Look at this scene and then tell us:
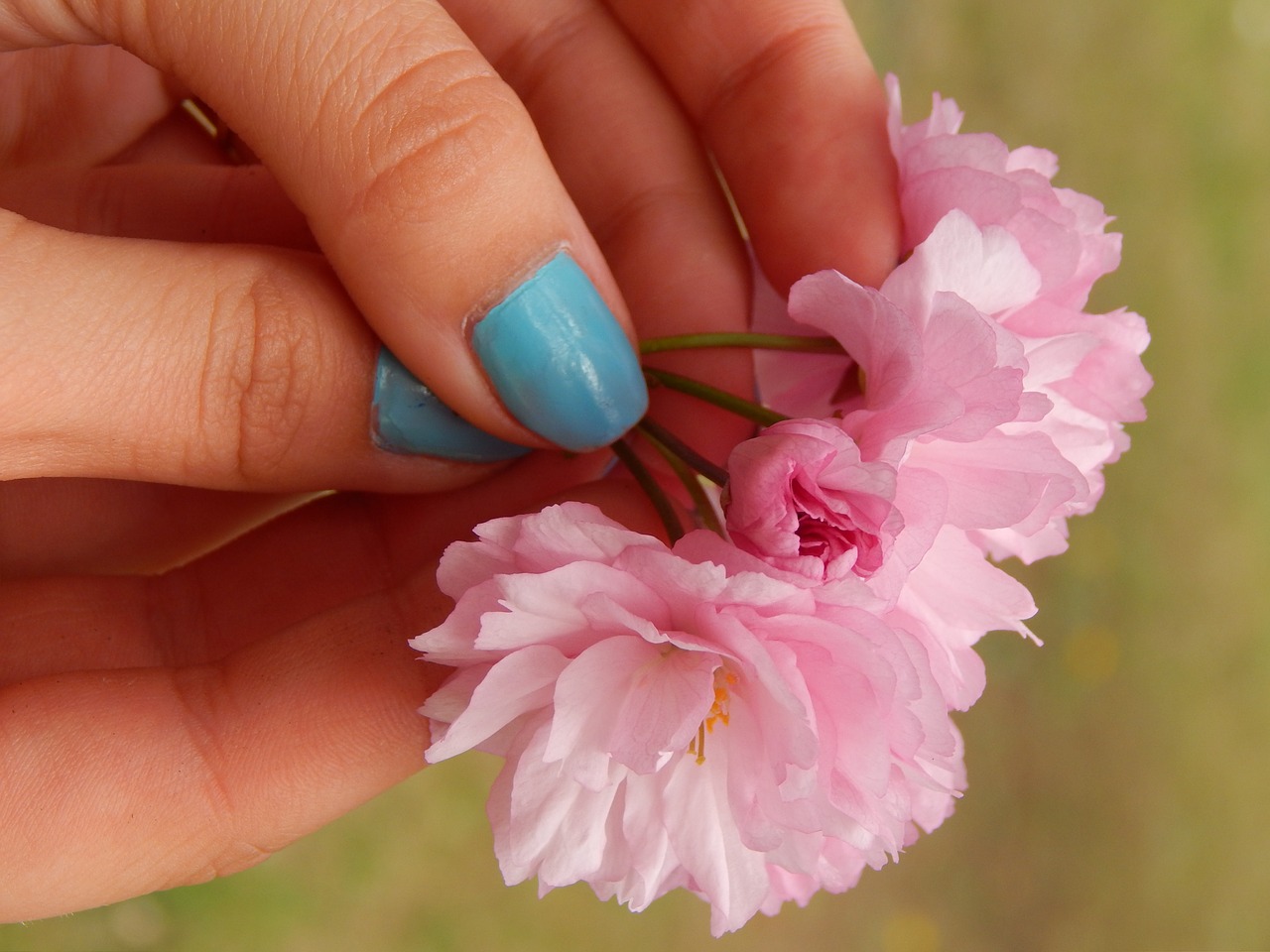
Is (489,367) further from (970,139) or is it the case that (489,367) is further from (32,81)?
(32,81)

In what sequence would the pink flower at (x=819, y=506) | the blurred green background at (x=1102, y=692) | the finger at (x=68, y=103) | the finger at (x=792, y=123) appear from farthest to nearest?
the blurred green background at (x=1102, y=692)
the finger at (x=68, y=103)
the finger at (x=792, y=123)
the pink flower at (x=819, y=506)

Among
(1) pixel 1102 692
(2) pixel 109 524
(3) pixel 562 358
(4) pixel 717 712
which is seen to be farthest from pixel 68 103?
(1) pixel 1102 692

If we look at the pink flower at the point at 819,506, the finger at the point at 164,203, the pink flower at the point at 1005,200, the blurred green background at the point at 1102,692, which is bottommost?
the blurred green background at the point at 1102,692

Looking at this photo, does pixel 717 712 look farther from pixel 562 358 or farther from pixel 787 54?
pixel 787 54

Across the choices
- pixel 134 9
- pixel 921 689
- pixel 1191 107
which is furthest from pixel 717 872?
pixel 1191 107

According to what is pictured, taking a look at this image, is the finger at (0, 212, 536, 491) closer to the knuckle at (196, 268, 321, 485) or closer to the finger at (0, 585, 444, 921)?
the knuckle at (196, 268, 321, 485)

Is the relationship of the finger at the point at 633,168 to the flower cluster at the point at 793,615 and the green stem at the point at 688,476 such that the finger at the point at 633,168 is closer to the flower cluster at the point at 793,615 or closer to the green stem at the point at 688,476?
the green stem at the point at 688,476

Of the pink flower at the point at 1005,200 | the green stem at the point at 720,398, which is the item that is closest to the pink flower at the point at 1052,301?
the pink flower at the point at 1005,200

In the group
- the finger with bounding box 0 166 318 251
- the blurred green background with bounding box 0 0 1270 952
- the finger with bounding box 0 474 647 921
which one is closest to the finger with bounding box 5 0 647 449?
the finger with bounding box 0 474 647 921
